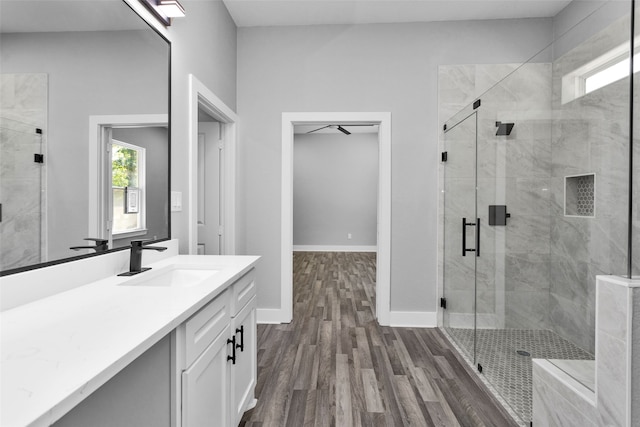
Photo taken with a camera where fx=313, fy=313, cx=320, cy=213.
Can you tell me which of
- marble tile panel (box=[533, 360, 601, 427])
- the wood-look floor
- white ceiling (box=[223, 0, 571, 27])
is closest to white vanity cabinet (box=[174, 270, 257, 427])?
the wood-look floor

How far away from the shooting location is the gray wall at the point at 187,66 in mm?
1955

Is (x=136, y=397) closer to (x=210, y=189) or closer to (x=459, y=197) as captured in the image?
(x=210, y=189)

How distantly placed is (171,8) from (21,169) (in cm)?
124

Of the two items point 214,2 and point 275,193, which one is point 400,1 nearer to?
point 214,2

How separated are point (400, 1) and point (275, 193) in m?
2.06

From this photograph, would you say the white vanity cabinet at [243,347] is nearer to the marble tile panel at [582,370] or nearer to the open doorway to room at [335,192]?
the marble tile panel at [582,370]

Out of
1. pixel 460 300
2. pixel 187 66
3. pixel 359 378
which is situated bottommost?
pixel 359 378

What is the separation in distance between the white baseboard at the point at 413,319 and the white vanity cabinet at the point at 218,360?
170 centimetres

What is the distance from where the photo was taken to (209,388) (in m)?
1.16

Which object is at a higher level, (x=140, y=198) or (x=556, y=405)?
(x=140, y=198)

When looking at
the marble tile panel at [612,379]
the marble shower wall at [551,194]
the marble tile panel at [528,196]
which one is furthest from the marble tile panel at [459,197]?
the marble tile panel at [612,379]

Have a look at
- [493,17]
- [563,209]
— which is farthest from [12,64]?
[493,17]

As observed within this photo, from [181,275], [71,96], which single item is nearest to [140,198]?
A: [181,275]

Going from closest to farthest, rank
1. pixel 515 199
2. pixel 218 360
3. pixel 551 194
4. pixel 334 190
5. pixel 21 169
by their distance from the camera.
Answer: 1. pixel 21 169
2. pixel 218 360
3. pixel 551 194
4. pixel 515 199
5. pixel 334 190
